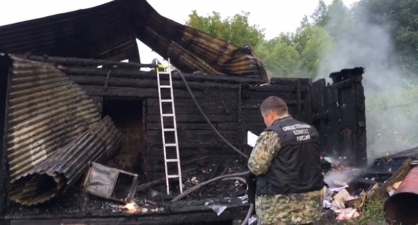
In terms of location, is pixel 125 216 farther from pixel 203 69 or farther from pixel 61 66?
pixel 203 69

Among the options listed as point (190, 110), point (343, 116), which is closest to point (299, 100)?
point (343, 116)

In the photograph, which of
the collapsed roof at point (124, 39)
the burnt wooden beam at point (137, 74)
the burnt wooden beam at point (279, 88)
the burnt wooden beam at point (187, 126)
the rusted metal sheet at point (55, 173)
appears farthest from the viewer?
the burnt wooden beam at point (279, 88)

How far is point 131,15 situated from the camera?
980cm

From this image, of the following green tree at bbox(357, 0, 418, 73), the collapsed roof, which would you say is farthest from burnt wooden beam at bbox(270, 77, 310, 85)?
green tree at bbox(357, 0, 418, 73)

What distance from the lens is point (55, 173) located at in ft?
20.8

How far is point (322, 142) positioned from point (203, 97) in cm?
334

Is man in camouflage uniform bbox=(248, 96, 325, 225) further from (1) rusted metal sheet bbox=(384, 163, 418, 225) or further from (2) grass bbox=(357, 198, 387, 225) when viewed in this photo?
(2) grass bbox=(357, 198, 387, 225)

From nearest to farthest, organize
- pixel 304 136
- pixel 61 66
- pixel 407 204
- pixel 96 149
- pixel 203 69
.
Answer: pixel 304 136
pixel 407 204
pixel 96 149
pixel 61 66
pixel 203 69

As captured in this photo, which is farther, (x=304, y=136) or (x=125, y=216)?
(x=125, y=216)

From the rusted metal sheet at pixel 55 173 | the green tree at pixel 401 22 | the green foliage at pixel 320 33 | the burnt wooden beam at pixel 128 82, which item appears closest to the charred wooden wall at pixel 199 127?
the burnt wooden beam at pixel 128 82

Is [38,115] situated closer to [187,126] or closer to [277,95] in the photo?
[187,126]

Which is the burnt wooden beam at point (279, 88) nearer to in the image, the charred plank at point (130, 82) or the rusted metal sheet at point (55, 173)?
the charred plank at point (130, 82)

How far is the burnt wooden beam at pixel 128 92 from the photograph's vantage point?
8597 mm

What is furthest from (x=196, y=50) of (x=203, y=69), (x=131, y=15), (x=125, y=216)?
(x=125, y=216)
